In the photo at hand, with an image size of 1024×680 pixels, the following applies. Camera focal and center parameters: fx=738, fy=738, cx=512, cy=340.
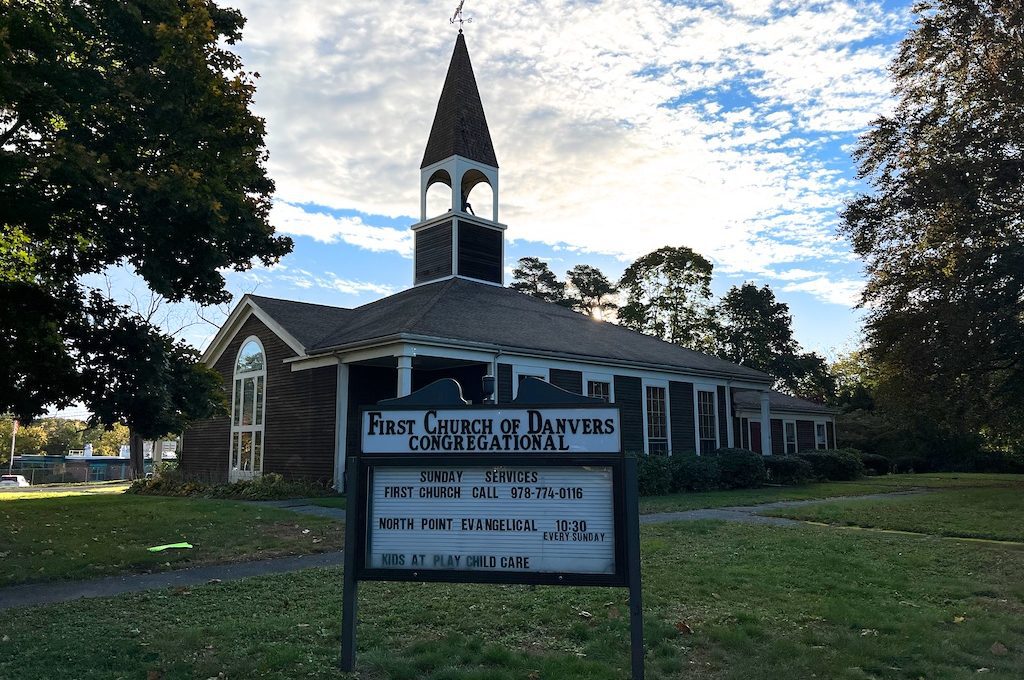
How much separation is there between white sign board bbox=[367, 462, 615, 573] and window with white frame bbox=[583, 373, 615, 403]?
17950 mm

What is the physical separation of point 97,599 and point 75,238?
29.9 feet

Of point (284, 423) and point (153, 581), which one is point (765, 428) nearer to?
point (284, 423)

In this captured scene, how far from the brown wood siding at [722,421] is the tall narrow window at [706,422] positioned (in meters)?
0.29

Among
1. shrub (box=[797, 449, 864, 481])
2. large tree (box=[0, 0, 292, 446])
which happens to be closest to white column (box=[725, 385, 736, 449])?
shrub (box=[797, 449, 864, 481])

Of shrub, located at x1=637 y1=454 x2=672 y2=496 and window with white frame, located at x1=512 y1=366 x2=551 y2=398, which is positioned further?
window with white frame, located at x1=512 y1=366 x2=551 y2=398

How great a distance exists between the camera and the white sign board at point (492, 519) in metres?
5.06

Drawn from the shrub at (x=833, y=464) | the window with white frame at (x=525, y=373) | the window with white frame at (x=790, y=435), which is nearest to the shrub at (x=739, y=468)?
the shrub at (x=833, y=464)

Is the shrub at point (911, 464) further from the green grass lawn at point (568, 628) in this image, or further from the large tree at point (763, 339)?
the green grass lawn at point (568, 628)

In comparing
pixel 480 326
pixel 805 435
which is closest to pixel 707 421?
pixel 480 326

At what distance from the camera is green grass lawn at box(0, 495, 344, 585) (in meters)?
8.95

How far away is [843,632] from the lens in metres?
5.70

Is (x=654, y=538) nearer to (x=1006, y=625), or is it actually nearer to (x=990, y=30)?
(x=1006, y=625)

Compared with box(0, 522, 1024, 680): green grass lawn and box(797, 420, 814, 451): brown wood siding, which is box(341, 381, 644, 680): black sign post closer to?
box(0, 522, 1024, 680): green grass lawn

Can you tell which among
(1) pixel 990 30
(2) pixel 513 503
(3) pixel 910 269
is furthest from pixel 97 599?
(1) pixel 990 30
